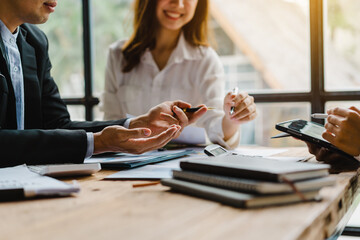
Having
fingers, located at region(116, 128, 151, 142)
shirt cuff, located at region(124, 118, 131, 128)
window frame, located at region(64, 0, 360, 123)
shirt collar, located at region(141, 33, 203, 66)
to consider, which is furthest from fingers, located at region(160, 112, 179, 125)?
window frame, located at region(64, 0, 360, 123)

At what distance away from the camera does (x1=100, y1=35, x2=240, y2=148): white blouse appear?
233 centimetres

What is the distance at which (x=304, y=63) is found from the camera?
8.54 feet

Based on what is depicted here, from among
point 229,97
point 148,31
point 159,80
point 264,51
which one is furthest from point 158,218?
point 264,51

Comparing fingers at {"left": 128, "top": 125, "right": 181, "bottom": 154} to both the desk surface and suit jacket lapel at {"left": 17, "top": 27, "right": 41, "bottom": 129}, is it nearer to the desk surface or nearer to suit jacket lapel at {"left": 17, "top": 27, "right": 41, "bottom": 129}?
the desk surface

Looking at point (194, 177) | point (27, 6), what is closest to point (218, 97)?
point (27, 6)

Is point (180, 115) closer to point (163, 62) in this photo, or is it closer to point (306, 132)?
point (306, 132)

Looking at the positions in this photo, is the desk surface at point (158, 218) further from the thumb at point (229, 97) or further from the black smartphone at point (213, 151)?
the thumb at point (229, 97)

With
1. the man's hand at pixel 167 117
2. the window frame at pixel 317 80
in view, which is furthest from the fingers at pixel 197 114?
the window frame at pixel 317 80

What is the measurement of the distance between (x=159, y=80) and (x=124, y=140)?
1197 mm

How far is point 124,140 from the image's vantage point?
47.9 inches

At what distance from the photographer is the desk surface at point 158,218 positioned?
22.4 inches

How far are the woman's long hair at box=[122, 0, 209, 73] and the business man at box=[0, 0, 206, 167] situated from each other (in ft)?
2.15

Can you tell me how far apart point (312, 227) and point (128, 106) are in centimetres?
189

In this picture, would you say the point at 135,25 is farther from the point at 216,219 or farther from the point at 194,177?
the point at 216,219
